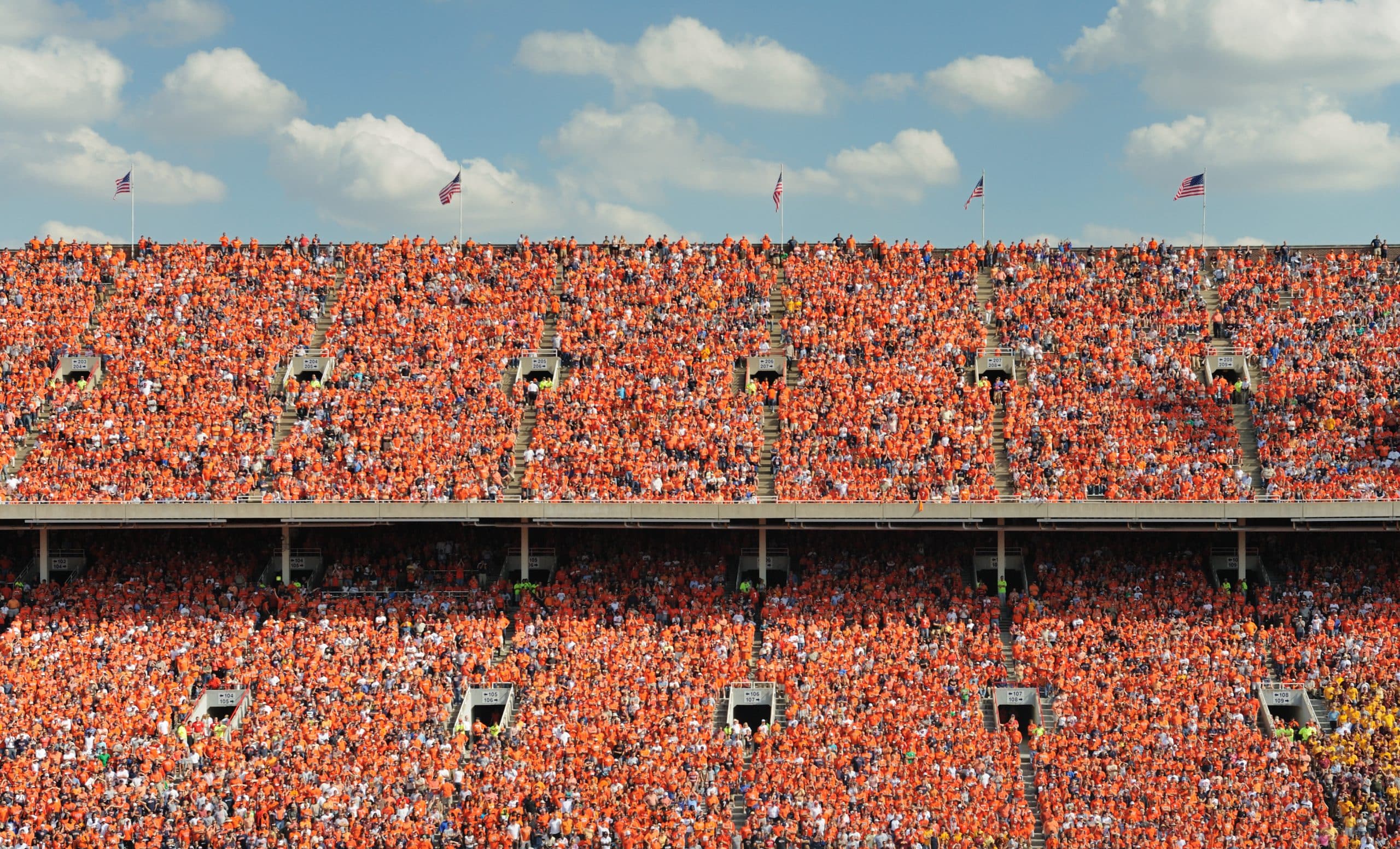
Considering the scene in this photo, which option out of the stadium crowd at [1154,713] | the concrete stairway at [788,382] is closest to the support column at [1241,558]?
the stadium crowd at [1154,713]

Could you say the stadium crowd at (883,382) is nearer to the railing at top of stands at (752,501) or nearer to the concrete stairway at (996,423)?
the concrete stairway at (996,423)

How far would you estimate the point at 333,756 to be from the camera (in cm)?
3091

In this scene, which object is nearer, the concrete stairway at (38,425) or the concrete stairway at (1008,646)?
the concrete stairway at (1008,646)

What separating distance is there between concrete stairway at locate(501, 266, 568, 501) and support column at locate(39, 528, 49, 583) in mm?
11912

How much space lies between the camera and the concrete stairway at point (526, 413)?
38375 mm

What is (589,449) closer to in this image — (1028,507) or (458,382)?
(458,382)

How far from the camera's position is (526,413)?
135ft

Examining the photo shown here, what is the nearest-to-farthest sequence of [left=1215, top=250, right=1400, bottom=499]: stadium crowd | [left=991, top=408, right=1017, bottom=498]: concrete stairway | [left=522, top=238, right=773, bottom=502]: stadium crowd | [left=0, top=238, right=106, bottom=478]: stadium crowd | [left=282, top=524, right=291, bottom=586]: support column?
1. [left=1215, top=250, right=1400, bottom=499]: stadium crowd
2. [left=991, top=408, right=1017, bottom=498]: concrete stairway
3. [left=282, top=524, right=291, bottom=586]: support column
4. [left=522, top=238, right=773, bottom=502]: stadium crowd
5. [left=0, top=238, right=106, bottom=478]: stadium crowd

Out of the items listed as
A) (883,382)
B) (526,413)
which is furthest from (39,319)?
(883,382)

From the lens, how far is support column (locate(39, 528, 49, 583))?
38.2m

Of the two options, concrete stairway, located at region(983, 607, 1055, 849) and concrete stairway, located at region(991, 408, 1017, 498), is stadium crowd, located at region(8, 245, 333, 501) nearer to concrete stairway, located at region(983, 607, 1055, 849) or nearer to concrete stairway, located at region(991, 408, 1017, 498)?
concrete stairway, located at region(991, 408, 1017, 498)

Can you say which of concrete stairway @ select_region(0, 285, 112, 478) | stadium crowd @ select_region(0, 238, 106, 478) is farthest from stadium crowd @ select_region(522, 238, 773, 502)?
stadium crowd @ select_region(0, 238, 106, 478)

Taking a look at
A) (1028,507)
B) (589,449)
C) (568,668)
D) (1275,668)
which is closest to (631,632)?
(568,668)

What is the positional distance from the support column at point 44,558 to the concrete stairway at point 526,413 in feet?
39.1
